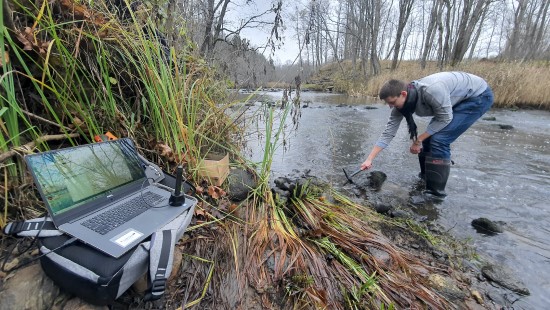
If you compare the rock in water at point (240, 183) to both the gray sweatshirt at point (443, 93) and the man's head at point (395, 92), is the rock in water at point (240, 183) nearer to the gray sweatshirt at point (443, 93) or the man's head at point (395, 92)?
the man's head at point (395, 92)

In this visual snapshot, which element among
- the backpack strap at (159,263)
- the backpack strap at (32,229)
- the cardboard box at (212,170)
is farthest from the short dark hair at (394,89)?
the backpack strap at (32,229)

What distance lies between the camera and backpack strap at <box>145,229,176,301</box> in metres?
1.04

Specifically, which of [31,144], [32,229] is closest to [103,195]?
[32,229]

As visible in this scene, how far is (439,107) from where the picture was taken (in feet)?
9.55

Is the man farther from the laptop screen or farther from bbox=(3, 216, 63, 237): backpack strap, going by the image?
bbox=(3, 216, 63, 237): backpack strap

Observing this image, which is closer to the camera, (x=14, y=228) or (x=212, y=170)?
(x=14, y=228)

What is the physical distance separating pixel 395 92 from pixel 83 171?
9.62 feet

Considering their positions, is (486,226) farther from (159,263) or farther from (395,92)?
Answer: (159,263)

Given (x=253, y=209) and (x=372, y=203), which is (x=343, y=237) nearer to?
(x=253, y=209)

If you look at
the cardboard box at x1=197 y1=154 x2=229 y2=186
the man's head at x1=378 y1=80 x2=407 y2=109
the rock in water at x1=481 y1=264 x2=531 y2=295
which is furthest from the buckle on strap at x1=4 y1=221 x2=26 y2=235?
the man's head at x1=378 y1=80 x2=407 y2=109

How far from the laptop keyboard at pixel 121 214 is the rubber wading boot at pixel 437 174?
9.72 feet

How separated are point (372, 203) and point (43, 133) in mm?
2803

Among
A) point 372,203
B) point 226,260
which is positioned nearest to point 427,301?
point 226,260

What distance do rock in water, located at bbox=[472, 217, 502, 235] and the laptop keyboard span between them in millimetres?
2756
